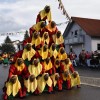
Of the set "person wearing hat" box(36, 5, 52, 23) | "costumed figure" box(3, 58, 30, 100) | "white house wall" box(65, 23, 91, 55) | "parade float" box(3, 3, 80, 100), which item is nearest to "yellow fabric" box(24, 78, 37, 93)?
"parade float" box(3, 3, 80, 100)

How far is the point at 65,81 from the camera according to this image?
15.0 meters

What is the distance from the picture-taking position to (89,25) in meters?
50.8

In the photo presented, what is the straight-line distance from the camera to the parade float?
43.5 ft

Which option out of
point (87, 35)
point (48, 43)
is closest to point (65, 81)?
point (48, 43)

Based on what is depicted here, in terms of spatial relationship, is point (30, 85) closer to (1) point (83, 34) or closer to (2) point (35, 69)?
(2) point (35, 69)

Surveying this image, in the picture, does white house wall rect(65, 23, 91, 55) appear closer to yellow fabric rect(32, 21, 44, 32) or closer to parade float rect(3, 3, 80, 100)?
parade float rect(3, 3, 80, 100)

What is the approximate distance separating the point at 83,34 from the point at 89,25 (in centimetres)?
159

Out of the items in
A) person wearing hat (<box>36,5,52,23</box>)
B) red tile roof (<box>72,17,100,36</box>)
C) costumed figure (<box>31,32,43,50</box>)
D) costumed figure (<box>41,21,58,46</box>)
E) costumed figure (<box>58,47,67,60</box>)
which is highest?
red tile roof (<box>72,17,100,36</box>)

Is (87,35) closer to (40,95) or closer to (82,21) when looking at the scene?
(82,21)

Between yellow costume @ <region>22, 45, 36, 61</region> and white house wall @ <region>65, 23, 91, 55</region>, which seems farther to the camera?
white house wall @ <region>65, 23, 91, 55</region>

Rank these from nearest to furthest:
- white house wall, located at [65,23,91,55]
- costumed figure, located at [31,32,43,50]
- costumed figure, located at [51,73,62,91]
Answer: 1. costumed figure, located at [31,32,43,50]
2. costumed figure, located at [51,73,62,91]
3. white house wall, located at [65,23,91,55]

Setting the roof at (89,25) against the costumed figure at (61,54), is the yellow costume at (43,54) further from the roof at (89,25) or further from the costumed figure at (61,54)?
the roof at (89,25)

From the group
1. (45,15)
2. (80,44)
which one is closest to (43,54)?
(45,15)

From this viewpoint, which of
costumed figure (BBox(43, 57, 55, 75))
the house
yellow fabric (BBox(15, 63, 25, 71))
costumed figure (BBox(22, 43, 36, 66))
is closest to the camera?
yellow fabric (BBox(15, 63, 25, 71))
